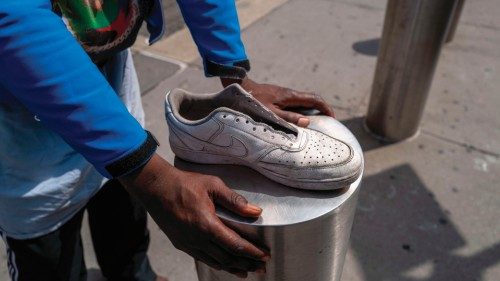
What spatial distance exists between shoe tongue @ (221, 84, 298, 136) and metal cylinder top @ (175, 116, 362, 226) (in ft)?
0.48

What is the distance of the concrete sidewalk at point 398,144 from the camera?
1979 millimetres

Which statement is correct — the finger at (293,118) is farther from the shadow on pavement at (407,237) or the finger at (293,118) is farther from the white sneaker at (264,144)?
the shadow on pavement at (407,237)

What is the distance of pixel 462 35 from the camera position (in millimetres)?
4012

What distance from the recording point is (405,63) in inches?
94.2

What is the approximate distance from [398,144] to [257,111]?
1889mm

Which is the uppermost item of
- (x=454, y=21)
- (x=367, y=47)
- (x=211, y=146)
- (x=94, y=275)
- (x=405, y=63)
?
(x=211, y=146)

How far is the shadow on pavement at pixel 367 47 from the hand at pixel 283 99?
2.70 m

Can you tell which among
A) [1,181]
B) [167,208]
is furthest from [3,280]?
[167,208]

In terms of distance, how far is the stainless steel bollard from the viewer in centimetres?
96

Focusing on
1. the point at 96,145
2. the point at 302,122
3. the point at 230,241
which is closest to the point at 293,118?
the point at 302,122

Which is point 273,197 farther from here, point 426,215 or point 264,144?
point 426,215

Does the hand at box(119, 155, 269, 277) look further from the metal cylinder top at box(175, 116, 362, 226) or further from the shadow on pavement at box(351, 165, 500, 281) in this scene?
the shadow on pavement at box(351, 165, 500, 281)

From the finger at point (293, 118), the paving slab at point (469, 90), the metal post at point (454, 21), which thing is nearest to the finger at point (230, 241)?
the finger at point (293, 118)

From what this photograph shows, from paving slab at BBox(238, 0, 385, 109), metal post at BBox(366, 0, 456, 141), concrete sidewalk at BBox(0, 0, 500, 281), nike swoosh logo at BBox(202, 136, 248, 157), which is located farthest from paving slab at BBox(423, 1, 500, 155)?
nike swoosh logo at BBox(202, 136, 248, 157)
